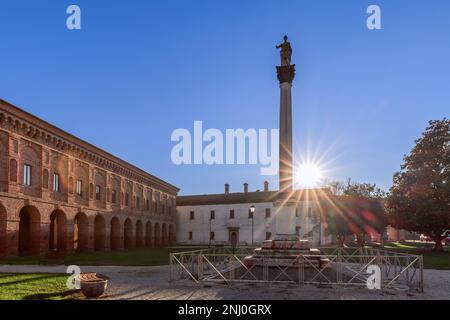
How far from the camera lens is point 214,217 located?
57.6 meters

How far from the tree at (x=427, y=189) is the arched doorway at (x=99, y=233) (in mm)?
29107

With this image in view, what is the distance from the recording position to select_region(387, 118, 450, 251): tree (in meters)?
35.5

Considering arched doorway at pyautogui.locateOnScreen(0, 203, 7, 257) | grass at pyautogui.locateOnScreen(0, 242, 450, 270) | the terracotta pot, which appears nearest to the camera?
the terracotta pot

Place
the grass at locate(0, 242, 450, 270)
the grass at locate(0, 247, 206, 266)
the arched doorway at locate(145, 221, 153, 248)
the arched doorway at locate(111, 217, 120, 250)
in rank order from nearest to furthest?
the grass at locate(0, 247, 206, 266), the grass at locate(0, 242, 450, 270), the arched doorway at locate(111, 217, 120, 250), the arched doorway at locate(145, 221, 153, 248)

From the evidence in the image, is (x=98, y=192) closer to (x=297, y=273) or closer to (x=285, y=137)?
(x=285, y=137)

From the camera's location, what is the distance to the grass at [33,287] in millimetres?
10703

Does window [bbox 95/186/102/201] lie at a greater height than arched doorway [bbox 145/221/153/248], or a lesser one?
greater

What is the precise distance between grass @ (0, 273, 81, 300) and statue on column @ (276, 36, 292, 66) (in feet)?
53.9

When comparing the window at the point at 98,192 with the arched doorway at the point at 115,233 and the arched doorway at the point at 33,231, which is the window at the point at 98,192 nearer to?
the arched doorway at the point at 115,233

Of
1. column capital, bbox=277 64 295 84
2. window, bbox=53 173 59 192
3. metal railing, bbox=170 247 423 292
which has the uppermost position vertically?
column capital, bbox=277 64 295 84

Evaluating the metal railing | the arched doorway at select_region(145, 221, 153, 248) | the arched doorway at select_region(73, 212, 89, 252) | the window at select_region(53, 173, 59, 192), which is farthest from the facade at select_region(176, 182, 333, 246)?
the metal railing

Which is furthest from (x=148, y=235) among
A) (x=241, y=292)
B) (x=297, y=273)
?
(x=241, y=292)

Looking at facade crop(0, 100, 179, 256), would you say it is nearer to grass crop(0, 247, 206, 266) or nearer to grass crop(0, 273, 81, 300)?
grass crop(0, 247, 206, 266)

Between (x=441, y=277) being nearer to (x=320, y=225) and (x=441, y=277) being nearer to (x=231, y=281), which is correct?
(x=231, y=281)
